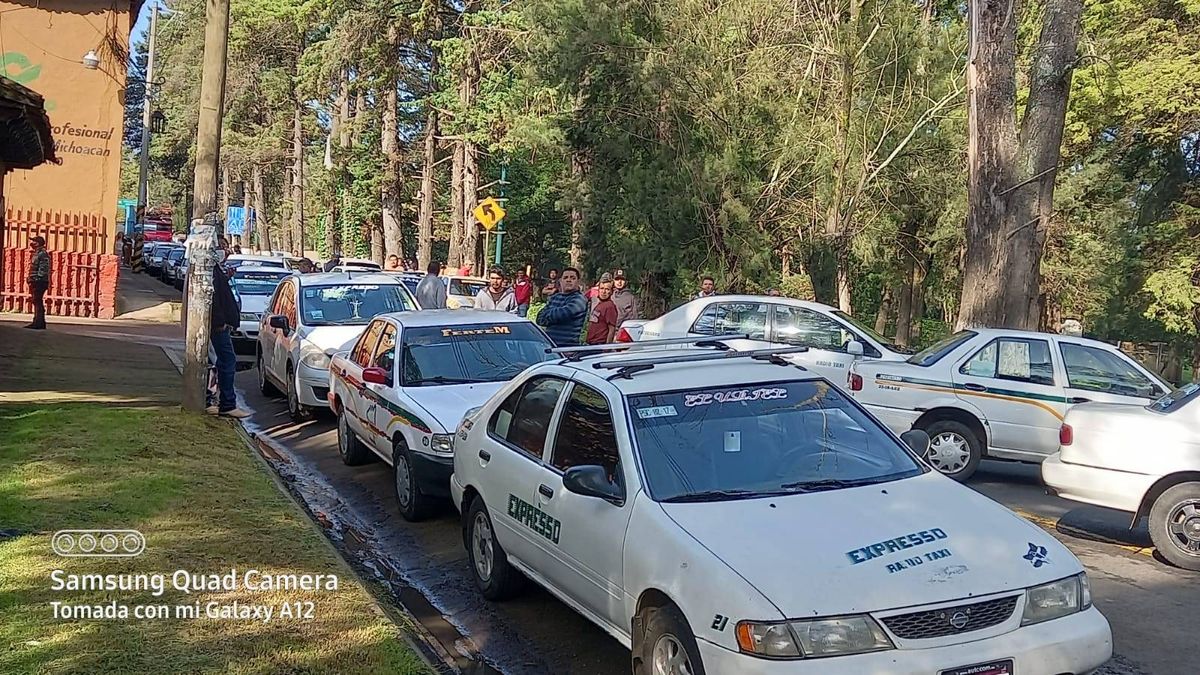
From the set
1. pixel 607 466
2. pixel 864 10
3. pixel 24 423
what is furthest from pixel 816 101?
pixel 607 466

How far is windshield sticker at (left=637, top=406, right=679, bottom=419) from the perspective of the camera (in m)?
5.53

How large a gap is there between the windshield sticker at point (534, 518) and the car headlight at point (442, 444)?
6.87 ft

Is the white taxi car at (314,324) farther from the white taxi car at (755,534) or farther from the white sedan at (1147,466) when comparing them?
the white sedan at (1147,466)

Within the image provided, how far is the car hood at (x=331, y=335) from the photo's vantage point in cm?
1331

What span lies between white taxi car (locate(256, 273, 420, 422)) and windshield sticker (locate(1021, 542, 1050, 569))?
9341mm

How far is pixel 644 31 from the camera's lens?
25.2 metres

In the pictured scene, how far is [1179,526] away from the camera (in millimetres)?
7738

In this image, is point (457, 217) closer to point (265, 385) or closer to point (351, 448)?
point (265, 385)

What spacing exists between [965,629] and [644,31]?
2259 centimetres

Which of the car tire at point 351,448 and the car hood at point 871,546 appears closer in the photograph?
the car hood at point 871,546

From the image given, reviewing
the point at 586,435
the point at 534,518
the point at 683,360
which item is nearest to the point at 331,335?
the point at 534,518

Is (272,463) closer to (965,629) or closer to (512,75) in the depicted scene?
(965,629)

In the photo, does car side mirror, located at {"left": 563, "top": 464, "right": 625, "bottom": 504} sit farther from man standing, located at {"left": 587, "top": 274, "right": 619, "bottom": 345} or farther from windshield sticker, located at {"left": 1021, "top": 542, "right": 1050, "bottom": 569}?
man standing, located at {"left": 587, "top": 274, "right": 619, "bottom": 345}

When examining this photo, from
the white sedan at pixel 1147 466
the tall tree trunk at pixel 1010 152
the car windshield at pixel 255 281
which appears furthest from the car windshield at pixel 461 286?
the white sedan at pixel 1147 466
